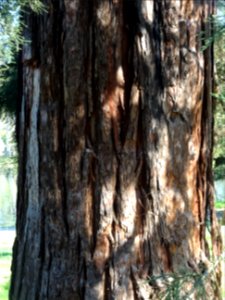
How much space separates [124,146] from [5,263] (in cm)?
518

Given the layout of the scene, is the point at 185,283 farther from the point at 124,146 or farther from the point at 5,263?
the point at 5,263

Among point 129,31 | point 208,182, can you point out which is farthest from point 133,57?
point 208,182

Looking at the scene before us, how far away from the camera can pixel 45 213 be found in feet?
8.84

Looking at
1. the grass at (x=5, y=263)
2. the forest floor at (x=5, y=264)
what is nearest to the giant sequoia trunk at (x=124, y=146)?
the forest floor at (x=5, y=264)

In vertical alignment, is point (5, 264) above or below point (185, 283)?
below

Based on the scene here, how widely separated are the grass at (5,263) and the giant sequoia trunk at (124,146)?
9.38 feet

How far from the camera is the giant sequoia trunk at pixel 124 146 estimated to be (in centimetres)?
257

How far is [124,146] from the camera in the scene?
8.41 feet

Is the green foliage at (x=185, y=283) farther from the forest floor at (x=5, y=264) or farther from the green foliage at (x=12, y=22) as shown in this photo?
the green foliage at (x=12, y=22)

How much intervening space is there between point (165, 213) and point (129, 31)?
0.85 metres

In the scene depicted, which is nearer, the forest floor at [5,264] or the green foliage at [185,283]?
the green foliage at [185,283]

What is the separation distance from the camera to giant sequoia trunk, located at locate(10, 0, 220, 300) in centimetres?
257

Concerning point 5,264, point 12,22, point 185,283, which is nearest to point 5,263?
point 5,264

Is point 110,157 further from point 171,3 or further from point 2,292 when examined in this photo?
point 2,292
